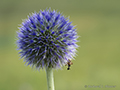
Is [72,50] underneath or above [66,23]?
underneath

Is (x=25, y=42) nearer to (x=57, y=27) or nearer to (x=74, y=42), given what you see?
(x=57, y=27)

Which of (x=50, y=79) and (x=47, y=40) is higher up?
(x=47, y=40)

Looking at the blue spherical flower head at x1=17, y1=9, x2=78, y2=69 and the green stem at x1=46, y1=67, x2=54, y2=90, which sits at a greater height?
the blue spherical flower head at x1=17, y1=9, x2=78, y2=69

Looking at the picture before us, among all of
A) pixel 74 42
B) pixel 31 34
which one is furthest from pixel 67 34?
pixel 31 34

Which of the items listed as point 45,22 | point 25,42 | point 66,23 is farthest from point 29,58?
point 66,23

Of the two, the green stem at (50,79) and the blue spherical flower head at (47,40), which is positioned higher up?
the blue spherical flower head at (47,40)

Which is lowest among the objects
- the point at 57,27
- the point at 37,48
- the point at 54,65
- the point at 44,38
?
the point at 54,65

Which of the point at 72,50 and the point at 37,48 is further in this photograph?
the point at 72,50
